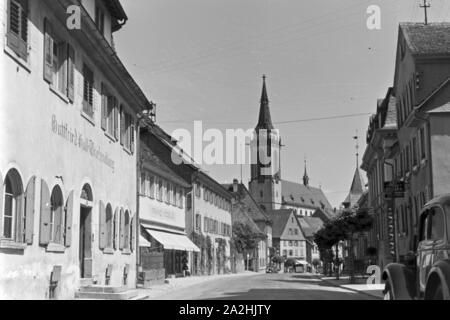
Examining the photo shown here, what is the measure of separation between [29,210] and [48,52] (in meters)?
3.74

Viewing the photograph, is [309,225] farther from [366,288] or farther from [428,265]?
[428,265]

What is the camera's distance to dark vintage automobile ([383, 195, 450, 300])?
20.7 ft

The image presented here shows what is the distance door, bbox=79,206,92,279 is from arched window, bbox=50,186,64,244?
2.77 meters

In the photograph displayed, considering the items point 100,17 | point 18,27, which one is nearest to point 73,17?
point 18,27

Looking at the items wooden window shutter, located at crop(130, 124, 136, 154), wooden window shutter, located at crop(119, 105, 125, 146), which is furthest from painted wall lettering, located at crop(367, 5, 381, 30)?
wooden window shutter, located at crop(130, 124, 136, 154)

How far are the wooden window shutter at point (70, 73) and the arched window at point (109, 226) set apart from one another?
5119 mm

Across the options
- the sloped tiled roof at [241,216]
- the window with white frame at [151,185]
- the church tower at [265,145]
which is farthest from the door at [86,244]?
the sloped tiled roof at [241,216]

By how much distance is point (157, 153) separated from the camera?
4506 cm

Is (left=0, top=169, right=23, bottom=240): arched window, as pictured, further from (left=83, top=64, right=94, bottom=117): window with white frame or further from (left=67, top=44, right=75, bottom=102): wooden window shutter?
(left=83, top=64, right=94, bottom=117): window with white frame

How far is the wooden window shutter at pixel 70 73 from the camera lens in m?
16.3

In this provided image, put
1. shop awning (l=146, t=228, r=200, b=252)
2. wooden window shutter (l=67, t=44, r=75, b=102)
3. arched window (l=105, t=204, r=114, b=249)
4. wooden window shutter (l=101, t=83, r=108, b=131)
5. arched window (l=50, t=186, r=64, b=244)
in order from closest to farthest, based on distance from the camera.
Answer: arched window (l=50, t=186, r=64, b=244), wooden window shutter (l=67, t=44, r=75, b=102), wooden window shutter (l=101, t=83, r=108, b=131), arched window (l=105, t=204, r=114, b=249), shop awning (l=146, t=228, r=200, b=252)

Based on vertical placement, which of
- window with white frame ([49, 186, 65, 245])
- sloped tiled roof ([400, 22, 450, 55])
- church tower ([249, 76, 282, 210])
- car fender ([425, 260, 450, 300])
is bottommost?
car fender ([425, 260, 450, 300])
